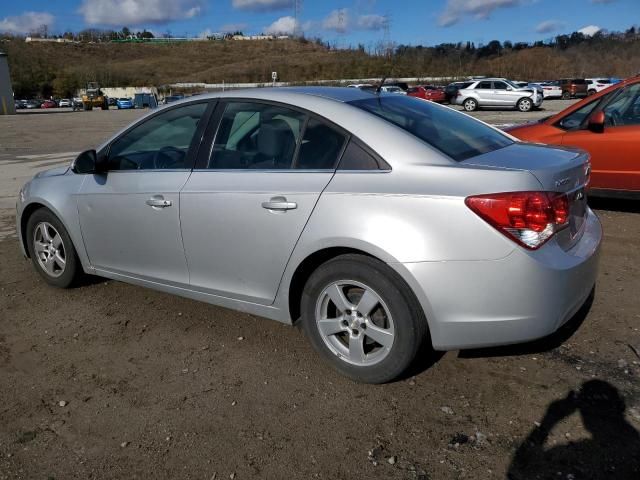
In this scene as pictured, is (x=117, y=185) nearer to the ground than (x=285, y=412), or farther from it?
farther from it

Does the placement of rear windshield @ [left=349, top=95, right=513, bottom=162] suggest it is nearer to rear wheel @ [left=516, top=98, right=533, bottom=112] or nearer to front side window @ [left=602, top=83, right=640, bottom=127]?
front side window @ [left=602, top=83, right=640, bottom=127]

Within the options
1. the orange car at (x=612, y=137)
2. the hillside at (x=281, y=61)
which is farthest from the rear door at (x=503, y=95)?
the hillside at (x=281, y=61)

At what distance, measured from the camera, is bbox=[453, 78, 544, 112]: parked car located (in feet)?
95.9

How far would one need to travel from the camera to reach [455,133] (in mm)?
3412

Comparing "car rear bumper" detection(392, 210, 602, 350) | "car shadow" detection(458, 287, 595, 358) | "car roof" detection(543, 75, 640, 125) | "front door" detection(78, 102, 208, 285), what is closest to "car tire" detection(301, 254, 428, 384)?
"car rear bumper" detection(392, 210, 602, 350)

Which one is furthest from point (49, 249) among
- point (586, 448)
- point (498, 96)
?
point (498, 96)

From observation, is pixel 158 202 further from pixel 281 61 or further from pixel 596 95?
pixel 281 61

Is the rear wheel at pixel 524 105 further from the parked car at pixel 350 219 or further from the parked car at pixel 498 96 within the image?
the parked car at pixel 350 219

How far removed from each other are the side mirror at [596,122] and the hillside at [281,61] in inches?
2429

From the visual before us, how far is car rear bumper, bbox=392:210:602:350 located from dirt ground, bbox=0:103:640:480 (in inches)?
16.3

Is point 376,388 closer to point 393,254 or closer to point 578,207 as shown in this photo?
point 393,254

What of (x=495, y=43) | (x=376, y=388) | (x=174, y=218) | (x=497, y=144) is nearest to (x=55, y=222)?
(x=174, y=218)

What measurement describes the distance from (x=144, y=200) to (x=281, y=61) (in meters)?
133

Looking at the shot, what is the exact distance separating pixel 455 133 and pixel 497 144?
11.2 inches
